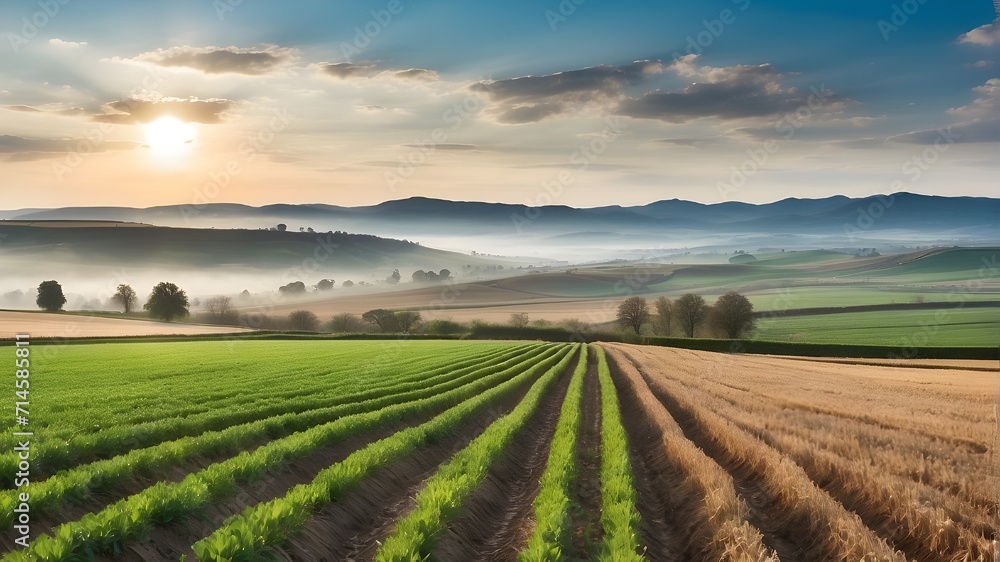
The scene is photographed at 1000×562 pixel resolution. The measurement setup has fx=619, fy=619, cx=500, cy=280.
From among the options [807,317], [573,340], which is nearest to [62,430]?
[573,340]

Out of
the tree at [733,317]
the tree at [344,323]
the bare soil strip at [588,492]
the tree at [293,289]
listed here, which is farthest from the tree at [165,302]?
the bare soil strip at [588,492]

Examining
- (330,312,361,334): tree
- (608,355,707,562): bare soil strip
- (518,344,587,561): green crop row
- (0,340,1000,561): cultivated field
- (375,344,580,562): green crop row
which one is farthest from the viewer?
(330,312,361,334): tree

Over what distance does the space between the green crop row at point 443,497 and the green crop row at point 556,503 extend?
1.26m

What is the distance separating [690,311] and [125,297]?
105 metres

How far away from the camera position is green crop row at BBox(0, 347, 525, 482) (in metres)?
12.1

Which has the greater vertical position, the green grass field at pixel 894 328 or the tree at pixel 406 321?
the tree at pixel 406 321

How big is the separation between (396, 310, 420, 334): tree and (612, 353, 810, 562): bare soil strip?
104562 mm

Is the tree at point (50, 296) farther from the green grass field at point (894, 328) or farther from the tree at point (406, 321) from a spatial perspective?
the green grass field at point (894, 328)

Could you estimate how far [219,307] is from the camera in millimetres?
127375

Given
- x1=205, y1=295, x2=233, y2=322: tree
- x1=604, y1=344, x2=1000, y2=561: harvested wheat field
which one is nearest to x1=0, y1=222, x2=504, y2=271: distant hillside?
x1=205, y1=295, x2=233, y2=322: tree

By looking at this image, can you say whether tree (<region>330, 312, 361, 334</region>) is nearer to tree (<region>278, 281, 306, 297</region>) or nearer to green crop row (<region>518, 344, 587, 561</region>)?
tree (<region>278, 281, 306, 297</region>)

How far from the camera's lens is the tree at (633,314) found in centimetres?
11294

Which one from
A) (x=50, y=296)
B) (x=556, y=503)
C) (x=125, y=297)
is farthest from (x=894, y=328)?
(x=50, y=296)

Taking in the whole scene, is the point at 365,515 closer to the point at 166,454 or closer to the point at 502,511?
the point at 502,511
